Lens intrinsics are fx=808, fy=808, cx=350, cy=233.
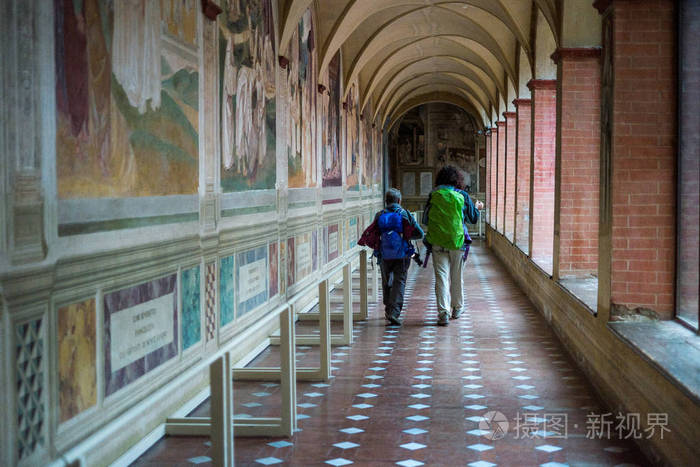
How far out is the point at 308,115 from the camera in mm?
12578

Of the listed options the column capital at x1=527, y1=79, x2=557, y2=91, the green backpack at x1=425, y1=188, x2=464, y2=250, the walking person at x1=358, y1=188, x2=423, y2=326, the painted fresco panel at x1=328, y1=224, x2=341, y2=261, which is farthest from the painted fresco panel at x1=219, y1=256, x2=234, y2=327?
the painted fresco panel at x1=328, y1=224, x2=341, y2=261

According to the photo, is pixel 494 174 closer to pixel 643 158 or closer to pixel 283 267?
pixel 283 267

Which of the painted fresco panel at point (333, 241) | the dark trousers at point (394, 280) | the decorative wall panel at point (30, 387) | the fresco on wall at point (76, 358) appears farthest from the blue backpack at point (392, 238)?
the decorative wall panel at point (30, 387)

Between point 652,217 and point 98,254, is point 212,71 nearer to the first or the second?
point 98,254

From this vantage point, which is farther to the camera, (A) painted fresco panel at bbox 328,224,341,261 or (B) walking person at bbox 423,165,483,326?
(A) painted fresco panel at bbox 328,224,341,261

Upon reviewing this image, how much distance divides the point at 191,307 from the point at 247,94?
2790 mm

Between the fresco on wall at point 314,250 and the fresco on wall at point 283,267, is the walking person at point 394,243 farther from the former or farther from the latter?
the fresco on wall at point 314,250

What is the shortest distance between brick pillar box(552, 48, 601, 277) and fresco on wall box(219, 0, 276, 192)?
348cm

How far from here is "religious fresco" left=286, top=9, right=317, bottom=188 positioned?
439 inches

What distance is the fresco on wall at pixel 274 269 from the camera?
32.3 ft

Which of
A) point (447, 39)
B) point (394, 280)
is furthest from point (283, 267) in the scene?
point (447, 39)

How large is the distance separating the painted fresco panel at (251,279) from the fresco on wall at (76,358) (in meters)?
3.51

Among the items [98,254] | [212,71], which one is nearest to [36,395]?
[98,254]

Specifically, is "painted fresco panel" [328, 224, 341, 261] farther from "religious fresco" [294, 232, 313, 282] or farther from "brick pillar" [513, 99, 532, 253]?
"brick pillar" [513, 99, 532, 253]
